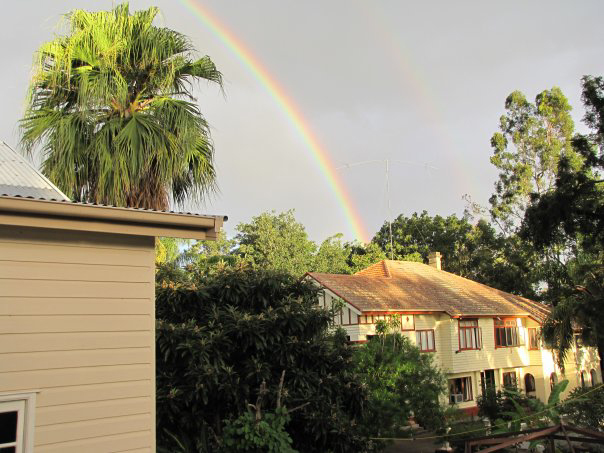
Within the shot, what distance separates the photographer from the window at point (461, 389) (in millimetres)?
30578

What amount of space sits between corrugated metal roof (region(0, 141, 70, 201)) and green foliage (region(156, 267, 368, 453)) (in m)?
4.17

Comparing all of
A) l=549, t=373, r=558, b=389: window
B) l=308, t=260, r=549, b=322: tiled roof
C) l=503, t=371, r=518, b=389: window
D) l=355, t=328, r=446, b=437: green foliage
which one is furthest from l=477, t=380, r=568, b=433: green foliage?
l=549, t=373, r=558, b=389: window

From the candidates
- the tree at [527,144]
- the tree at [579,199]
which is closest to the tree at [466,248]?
the tree at [527,144]

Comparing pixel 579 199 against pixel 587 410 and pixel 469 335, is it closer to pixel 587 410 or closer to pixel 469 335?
pixel 587 410

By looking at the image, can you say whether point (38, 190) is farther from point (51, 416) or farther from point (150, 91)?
point (150, 91)

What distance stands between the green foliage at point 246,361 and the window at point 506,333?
25.0m

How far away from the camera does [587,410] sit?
692 inches

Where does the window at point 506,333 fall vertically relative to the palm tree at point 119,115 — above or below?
below

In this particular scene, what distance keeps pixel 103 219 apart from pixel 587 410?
17.2 meters

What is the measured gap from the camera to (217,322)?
9.44m

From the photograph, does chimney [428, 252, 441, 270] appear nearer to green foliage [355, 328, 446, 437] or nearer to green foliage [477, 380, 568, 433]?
green foliage [477, 380, 568, 433]

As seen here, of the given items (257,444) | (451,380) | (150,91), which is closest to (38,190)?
(257,444)

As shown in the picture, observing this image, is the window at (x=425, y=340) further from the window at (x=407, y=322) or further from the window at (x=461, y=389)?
the window at (x=461, y=389)

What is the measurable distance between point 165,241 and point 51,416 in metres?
9.63
